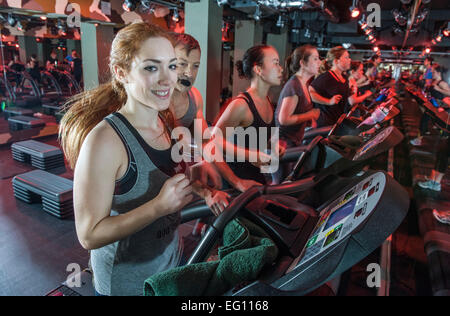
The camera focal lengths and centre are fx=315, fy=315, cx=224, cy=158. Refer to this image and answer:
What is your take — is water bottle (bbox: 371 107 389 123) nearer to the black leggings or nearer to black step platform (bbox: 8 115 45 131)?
the black leggings

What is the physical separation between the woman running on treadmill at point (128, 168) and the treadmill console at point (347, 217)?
18.7 inches

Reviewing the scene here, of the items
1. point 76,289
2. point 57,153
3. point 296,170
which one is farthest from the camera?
point 57,153

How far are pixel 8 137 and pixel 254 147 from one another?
6.25 metres

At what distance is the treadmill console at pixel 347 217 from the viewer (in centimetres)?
58

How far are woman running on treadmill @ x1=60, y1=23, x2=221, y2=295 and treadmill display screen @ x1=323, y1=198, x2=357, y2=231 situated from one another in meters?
0.47

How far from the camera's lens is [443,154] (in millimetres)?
2482

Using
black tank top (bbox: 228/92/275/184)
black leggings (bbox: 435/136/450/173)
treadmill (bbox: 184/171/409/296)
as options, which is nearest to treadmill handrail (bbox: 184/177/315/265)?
treadmill (bbox: 184/171/409/296)

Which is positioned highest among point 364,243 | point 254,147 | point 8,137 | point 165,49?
point 165,49

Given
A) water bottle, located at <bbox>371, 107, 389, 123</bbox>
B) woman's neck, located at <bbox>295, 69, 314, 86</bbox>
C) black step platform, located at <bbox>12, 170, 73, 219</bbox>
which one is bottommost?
black step platform, located at <bbox>12, 170, 73, 219</bbox>

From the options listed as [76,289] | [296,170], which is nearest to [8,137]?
[76,289]

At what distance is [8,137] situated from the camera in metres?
6.42

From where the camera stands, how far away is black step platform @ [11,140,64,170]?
15.8 feet
